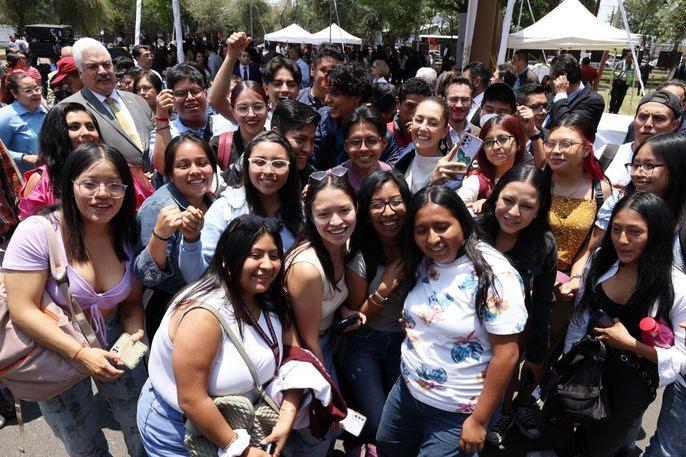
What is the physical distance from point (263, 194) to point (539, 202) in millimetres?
1504

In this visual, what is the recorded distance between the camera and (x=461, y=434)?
209 cm

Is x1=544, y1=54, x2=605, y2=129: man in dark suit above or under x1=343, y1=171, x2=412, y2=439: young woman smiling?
above

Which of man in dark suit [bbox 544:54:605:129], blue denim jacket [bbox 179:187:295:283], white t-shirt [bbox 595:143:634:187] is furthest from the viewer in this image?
man in dark suit [bbox 544:54:605:129]

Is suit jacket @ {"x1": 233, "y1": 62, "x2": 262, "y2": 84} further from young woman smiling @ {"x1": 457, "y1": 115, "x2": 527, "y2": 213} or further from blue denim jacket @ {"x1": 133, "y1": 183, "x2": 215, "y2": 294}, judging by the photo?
blue denim jacket @ {"x1": 133, "y1": 183, "x2": 215, "y2": 294}

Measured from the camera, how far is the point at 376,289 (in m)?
2.53

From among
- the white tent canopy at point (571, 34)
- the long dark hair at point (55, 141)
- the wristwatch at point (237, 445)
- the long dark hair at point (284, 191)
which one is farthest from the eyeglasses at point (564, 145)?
the white tent canopy at point (571, 34)

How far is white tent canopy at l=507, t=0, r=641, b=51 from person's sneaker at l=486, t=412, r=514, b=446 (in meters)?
11.6

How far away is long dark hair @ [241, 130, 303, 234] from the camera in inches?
101

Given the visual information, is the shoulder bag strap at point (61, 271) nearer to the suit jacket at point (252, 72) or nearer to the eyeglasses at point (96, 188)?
the eyeglasses at point (96, 188)

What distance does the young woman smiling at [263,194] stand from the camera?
8.16ft

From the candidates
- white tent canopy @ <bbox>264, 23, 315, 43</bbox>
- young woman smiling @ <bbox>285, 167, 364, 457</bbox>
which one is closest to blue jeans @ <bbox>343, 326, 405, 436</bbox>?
young woman smiling @ <bbox>285, 167, 364, 457</bbox>

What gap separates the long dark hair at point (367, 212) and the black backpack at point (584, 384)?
3.55ft

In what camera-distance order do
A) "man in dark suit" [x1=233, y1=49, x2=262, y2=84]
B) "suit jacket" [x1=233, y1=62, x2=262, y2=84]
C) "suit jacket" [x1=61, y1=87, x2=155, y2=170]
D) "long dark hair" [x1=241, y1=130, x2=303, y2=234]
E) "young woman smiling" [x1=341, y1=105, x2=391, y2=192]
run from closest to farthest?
"long dark hair" [x1=241, y1=130, x2=303, y2=234], "young woman smiling" [x1=341, y1=105, x2=391, y2=192], "suit jacket" [x1=61, y1=87, x2=155, y2=170], "man in dark suit" [x1=233, y1=49, x2=262, y2=84], "suit jacket" [x1=233, y1=62, x2=262, y2=84]

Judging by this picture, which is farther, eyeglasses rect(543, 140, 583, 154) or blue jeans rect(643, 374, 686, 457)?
eyeglasses rect(543, 140, 583, 154)
